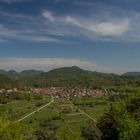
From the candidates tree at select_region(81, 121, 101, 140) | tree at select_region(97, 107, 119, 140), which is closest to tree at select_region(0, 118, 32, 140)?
tree at select_region(81, 121, 101, 140)

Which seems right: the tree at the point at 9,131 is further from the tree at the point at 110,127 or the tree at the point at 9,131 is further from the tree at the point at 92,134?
the tree at the point at 110,127

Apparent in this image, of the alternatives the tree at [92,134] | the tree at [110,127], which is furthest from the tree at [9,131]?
the tree at [110,127]

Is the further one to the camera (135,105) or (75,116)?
(75,116)

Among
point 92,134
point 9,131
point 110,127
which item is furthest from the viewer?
point 92,134

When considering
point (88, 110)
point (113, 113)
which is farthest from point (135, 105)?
point (88, 110)

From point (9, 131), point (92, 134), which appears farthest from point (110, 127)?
point (9, 131)

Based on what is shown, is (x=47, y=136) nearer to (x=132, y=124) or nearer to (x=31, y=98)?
(x=132, y=124)

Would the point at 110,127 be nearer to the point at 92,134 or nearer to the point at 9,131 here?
the point at 92,134

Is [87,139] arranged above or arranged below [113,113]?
below

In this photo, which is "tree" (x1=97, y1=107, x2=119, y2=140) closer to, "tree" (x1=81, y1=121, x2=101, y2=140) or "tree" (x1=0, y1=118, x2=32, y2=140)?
"tree" (x1=81, y1=121, x2=101, y2=140)

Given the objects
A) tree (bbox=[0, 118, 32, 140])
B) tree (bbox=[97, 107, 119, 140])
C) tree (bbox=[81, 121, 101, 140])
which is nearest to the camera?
tree (bbox=[0, 118, 32, 140])

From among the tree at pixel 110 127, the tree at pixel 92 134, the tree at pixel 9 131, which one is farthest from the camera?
the tree at pixel 92 134
